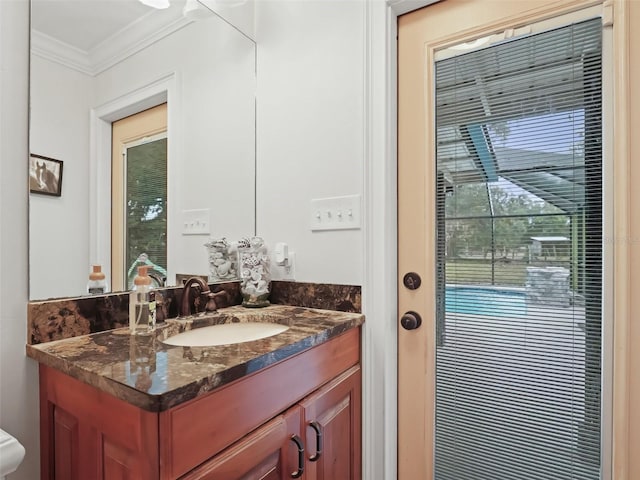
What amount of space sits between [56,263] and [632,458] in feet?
5.42

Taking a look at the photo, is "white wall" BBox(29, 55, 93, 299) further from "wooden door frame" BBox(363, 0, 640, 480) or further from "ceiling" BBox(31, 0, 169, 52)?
"wooden door frame" BBox(363, 0, 640, 480)

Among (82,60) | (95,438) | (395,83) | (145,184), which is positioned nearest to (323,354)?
(95,438)

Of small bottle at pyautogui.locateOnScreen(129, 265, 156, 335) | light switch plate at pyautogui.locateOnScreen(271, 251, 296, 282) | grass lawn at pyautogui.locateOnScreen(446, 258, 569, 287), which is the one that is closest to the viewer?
small bottle at pyautogui.locateOnScreen(129, 265, 156, 335)

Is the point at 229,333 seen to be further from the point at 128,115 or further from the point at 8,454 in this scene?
the point at 128,115

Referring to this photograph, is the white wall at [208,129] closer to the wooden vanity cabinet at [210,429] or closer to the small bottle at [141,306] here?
the small bottle at [141,306]

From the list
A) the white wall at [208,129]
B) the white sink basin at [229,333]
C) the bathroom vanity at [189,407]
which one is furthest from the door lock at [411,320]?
the white wall at [208,129]

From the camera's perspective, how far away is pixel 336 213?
137 cm

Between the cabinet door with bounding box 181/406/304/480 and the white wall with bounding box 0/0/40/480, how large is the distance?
1.68 feet

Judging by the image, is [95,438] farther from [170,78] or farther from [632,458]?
[632,458]

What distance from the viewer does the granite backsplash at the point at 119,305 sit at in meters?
0.90

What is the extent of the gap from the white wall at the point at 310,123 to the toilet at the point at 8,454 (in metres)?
0.96

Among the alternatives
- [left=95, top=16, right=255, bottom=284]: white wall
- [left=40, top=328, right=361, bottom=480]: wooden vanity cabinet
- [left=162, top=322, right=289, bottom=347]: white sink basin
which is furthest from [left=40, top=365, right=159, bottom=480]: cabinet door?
[left=95, top=16, right=255, bottom=284]: white wall

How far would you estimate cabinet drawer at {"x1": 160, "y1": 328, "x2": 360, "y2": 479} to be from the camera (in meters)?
0.65

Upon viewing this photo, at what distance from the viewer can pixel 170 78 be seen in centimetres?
136
